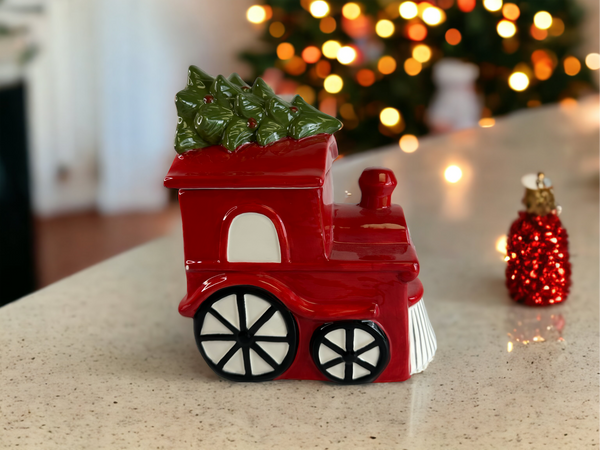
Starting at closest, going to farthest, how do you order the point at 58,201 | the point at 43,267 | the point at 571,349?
the point at 571,349, the point at 43,267, the point at 58,201

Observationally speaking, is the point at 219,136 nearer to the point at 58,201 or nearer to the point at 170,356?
the point at 170,356

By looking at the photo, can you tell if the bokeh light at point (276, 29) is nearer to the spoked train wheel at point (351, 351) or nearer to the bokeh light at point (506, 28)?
the bokeh light at point (506, 28)

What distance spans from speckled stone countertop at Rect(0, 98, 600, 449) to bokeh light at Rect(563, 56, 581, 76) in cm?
201

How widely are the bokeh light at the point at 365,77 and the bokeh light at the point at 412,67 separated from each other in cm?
16

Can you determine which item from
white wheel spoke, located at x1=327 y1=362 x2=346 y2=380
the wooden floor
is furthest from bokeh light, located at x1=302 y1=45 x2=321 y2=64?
white wheel spoke, located at x1=327 y1=362 x2=346 y2=380

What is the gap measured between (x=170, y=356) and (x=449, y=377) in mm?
302

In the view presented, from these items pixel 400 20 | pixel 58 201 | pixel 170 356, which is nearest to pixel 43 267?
pixel 58 201

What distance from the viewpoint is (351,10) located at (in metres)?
2.75

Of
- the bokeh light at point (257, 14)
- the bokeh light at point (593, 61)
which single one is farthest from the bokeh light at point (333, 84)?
the bokeh light at point (593, 61)

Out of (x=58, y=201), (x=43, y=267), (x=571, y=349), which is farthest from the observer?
(x=58, y=201)

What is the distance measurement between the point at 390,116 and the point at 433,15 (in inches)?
19.3

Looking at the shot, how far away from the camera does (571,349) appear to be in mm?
678

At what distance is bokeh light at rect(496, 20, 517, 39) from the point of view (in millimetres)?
2674

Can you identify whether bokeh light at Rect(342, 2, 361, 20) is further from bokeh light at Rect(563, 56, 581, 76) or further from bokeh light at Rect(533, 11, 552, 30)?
bokeh light at Rect(563, 56, 581, 76)
